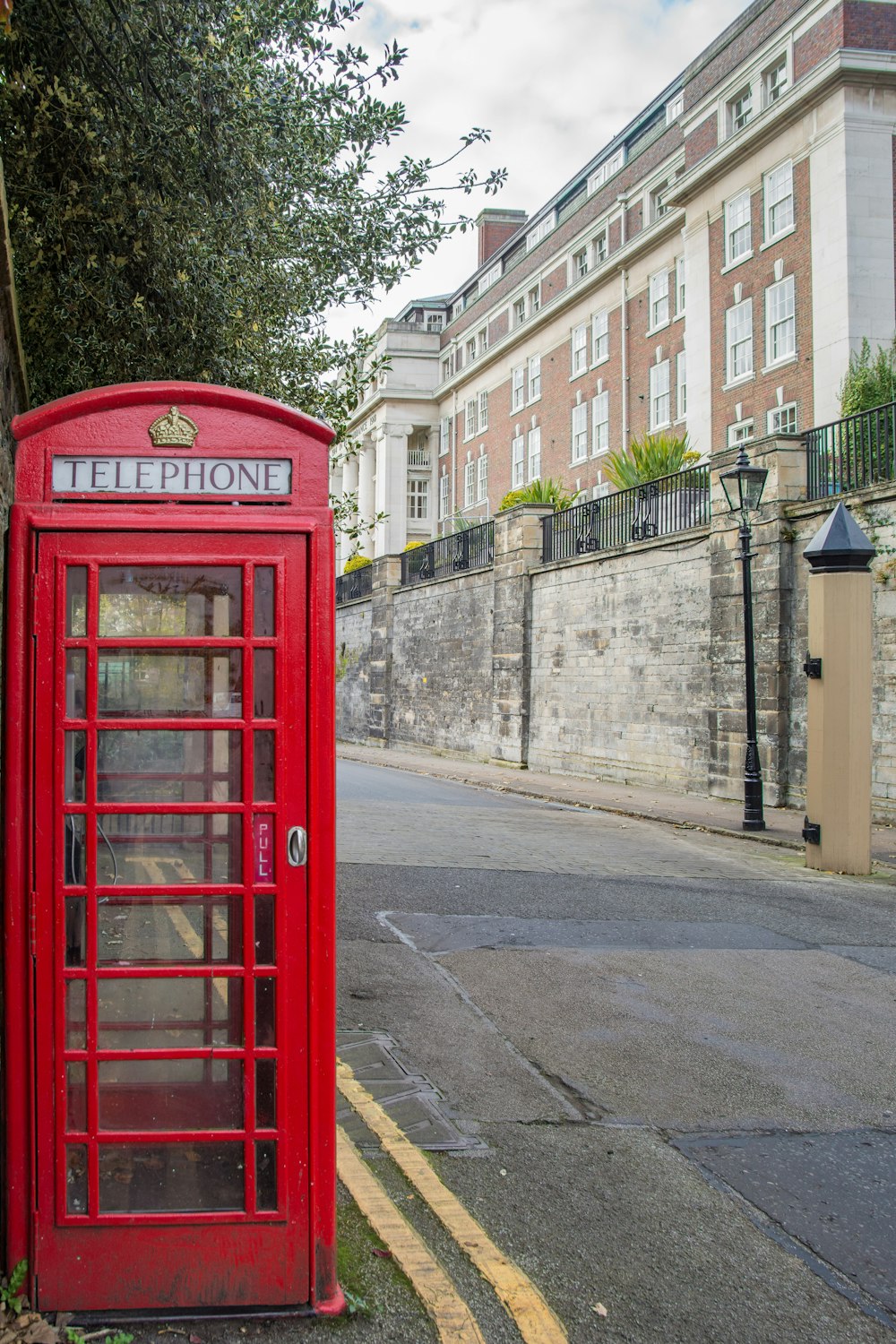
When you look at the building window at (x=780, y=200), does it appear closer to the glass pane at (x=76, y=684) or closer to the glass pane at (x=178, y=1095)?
the glass pane at (x=76, y=684)

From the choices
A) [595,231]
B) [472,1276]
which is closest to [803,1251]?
[472,1276]

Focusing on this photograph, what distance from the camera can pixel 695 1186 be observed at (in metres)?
4.12

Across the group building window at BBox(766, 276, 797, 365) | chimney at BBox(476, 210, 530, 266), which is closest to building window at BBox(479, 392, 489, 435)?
chimney at BBox(476, 210, 530, 266)

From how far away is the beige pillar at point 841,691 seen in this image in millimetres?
11227

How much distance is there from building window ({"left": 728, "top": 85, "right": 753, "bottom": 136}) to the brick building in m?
0.09

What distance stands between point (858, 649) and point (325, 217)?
662 cm

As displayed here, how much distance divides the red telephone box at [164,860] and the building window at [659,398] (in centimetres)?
3380

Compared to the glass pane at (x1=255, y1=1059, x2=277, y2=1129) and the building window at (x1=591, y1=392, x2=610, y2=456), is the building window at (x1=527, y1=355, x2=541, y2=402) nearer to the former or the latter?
the building window at (x1=591, y1=392, x2=610, y2=456)

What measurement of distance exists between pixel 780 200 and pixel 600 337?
500 inches

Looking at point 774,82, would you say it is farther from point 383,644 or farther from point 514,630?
point 383,644

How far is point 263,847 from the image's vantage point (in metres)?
3.09

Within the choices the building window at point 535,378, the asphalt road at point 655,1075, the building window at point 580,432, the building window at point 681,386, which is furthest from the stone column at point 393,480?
the asphalt road at point 655,1075

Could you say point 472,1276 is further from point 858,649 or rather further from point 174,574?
point 858,649

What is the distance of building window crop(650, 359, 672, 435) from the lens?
116 feet
